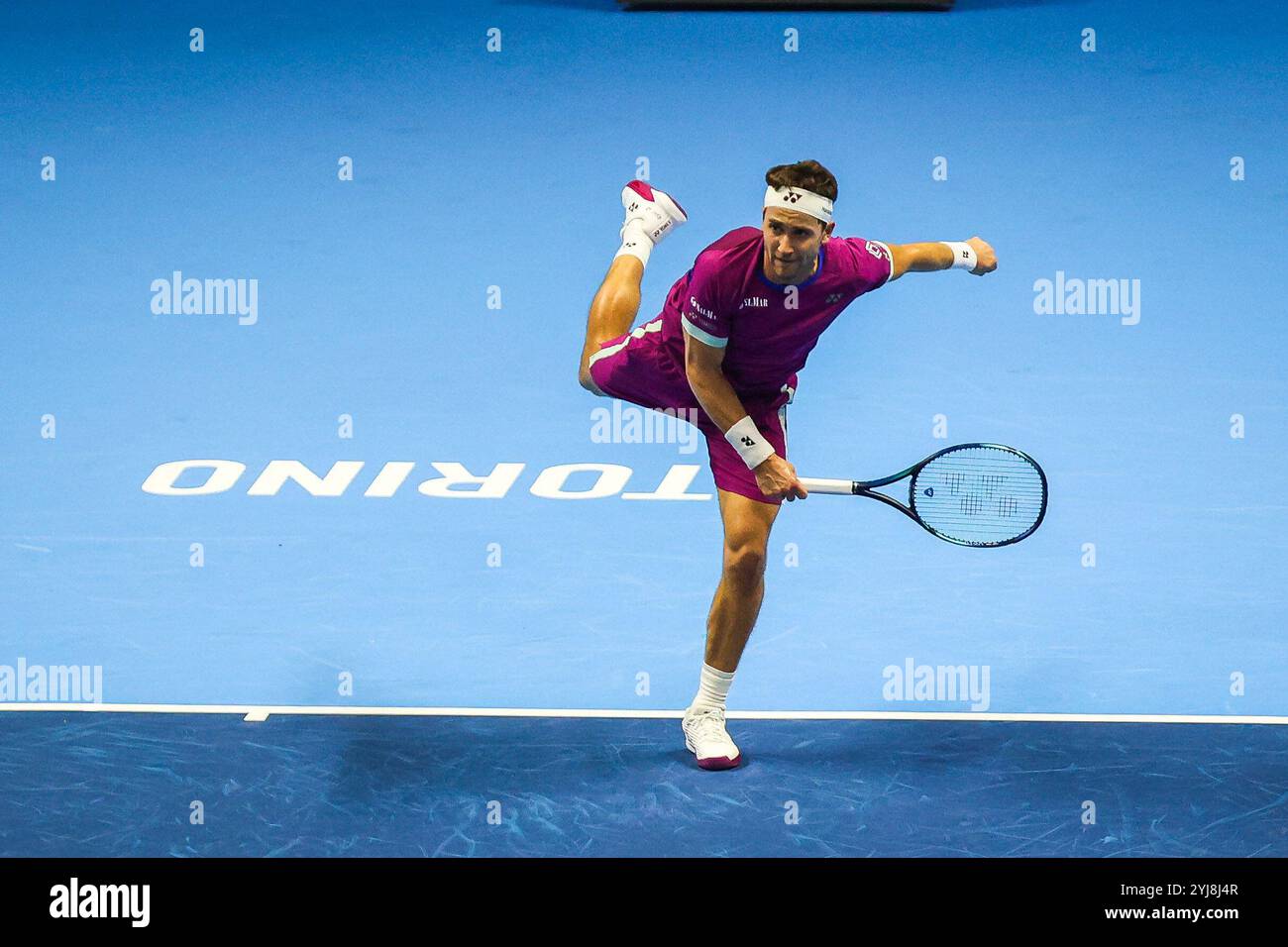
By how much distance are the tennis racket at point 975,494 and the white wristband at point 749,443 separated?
394mm

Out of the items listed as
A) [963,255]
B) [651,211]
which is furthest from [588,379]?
[963,255]

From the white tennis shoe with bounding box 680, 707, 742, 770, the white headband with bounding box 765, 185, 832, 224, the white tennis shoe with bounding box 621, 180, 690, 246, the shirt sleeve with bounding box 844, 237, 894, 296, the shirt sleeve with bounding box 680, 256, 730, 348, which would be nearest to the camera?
the white headband with bounding box 765, 185, 832, 224

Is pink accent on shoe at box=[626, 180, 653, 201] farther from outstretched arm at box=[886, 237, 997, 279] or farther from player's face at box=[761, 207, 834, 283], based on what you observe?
player's face at box=[761, 207, 834, 283]

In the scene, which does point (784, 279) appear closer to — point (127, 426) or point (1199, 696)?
point (1199, 696)

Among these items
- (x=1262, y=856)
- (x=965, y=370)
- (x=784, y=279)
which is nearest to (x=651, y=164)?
(x=965, y=370)

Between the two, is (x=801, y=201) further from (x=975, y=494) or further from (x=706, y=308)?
(x=975, y=494)

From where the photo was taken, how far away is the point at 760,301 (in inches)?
174

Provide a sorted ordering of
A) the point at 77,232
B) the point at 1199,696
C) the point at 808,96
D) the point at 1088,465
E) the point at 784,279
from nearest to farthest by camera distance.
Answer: the point at 784,279 → the point at 1199,696 → the point at 1088,465 → the point at 77,232 → the point at 808,96

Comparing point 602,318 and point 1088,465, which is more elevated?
point 602,318

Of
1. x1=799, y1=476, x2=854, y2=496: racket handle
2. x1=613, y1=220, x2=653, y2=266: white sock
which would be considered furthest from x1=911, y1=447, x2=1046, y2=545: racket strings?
x1=613, y1=220, x2=653, y2=266: white sock

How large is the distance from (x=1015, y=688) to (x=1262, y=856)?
134cm

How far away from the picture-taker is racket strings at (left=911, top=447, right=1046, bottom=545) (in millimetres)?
4590

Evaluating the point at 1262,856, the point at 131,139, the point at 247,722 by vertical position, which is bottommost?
the point at 1262,856

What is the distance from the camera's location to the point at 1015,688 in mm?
5336
